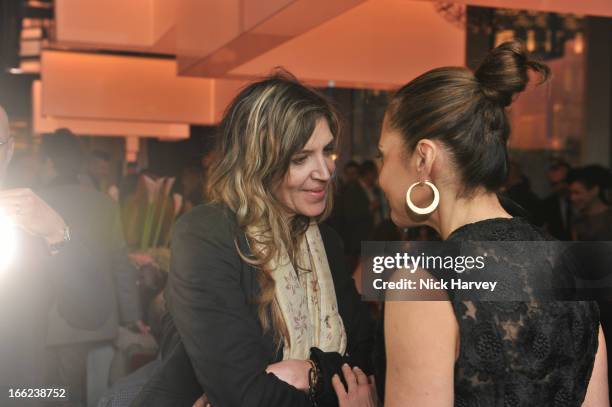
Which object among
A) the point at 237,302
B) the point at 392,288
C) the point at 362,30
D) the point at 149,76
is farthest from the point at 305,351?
the point at 149,76

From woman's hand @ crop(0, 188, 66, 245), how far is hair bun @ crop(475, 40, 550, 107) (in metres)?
0.98

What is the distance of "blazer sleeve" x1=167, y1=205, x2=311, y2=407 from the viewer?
1.45 metres

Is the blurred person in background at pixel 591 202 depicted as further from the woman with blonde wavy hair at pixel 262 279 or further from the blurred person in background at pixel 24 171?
the blurred person in background at pixel 24 171

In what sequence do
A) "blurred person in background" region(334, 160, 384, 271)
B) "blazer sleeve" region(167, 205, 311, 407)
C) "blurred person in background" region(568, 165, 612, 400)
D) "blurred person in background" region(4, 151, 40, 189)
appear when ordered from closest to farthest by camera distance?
1. "blazer sleeve" region(167, 205, 311, 407)
2. "blurred person in background" region(568, 165, 612, 400)
3. "blurred person in background" region(4, 151, 40, 189)
4. "blurred person in background" region(334, 160, 384, 271)

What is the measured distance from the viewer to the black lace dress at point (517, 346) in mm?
1137

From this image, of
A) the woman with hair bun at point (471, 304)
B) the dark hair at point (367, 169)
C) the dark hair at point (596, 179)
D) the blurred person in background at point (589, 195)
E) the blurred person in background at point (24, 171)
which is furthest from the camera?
the dark hair at point (367, 169)

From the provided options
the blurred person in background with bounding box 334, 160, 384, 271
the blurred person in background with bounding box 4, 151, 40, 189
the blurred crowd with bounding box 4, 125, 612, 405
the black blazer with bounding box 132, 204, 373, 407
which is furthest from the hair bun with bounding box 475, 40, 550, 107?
the blurred person in background with bounding box 334, 160, 384, 271

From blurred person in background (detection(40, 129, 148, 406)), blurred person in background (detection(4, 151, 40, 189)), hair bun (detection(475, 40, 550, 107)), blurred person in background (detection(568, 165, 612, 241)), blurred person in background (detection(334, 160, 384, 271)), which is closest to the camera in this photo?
hair bun (detection(475, 40, 550, 107))

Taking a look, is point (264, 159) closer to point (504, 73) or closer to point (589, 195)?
point (504, 73)

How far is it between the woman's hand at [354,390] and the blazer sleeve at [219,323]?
76 mm

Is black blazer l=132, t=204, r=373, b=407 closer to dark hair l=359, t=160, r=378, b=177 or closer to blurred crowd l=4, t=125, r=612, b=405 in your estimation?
blurred crowd l=4, t=125, r=612, b=405

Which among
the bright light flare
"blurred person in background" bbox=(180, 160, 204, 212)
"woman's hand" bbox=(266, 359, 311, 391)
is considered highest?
"blurred person in background" bbox=(180, 160, 204, 212)

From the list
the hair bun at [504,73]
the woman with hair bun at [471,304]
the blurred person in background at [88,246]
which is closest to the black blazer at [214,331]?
the woman with hair bun at [471,304]

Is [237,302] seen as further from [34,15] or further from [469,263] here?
[34,15]
